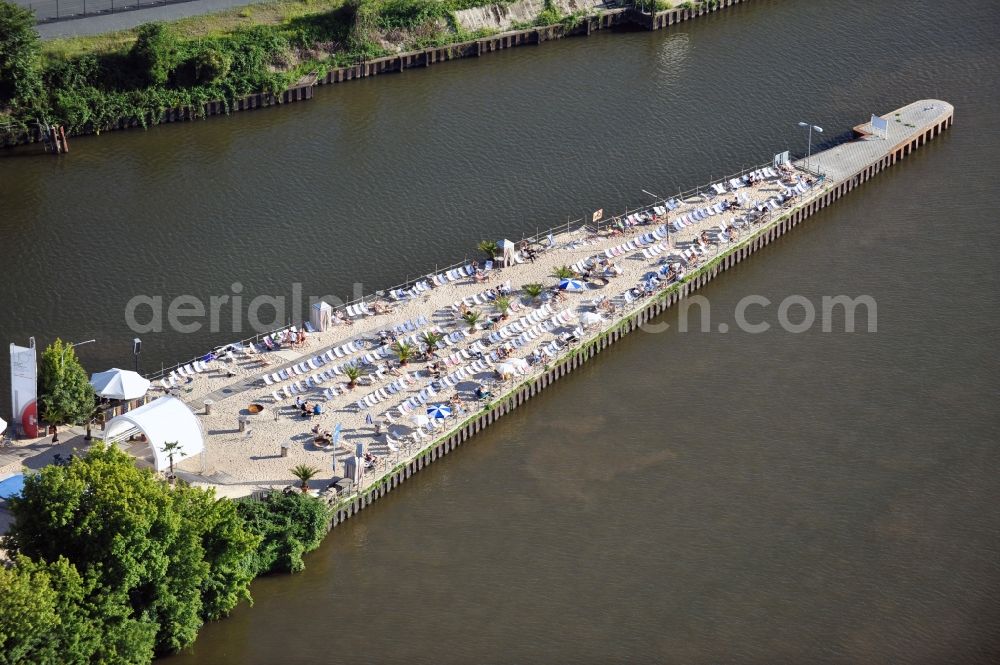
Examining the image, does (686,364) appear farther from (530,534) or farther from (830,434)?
(530,534)

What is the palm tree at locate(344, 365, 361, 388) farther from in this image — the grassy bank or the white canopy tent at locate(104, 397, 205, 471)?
the grassy bank

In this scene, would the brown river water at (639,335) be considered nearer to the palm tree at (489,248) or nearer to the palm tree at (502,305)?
the palm tree at (489,248)

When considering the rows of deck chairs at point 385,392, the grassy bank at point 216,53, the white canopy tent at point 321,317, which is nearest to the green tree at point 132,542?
the rows of deck chairs at point 385,392

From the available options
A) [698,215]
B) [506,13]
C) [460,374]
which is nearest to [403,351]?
[460,374]

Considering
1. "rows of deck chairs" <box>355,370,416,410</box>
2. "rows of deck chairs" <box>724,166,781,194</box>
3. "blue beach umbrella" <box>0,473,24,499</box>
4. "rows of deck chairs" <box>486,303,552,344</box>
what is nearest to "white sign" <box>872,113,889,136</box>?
"rows of deck chairs" <box>724,166,781,194</box>

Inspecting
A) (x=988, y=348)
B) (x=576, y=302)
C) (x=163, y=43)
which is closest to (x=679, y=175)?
(x=576, y=302)

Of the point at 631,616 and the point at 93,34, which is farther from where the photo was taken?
the point at 93,34
